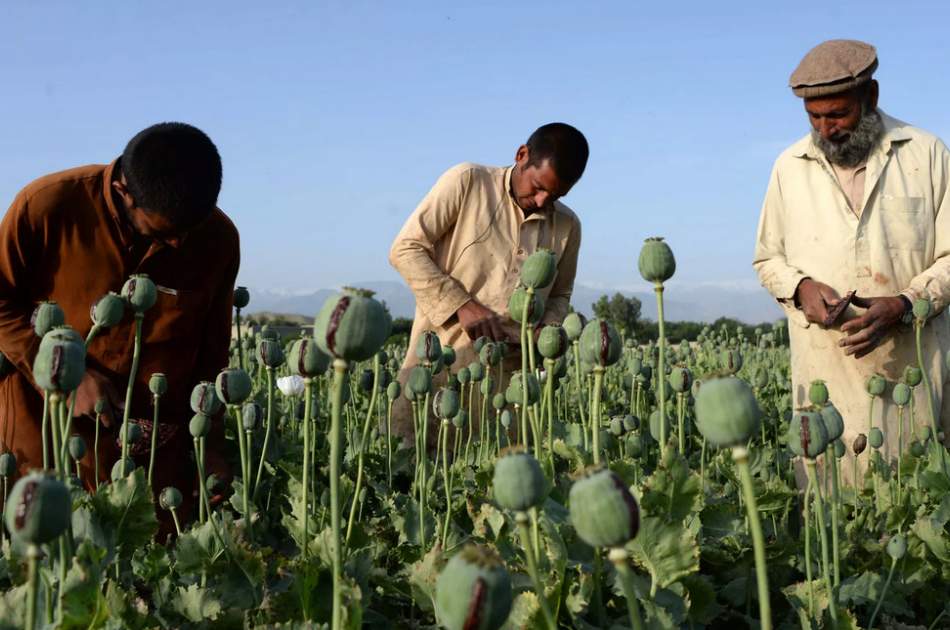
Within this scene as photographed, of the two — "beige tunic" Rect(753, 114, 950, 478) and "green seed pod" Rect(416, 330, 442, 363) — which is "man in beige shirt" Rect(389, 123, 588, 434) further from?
"green seed pod" Rect(416, 330, 442, 363)

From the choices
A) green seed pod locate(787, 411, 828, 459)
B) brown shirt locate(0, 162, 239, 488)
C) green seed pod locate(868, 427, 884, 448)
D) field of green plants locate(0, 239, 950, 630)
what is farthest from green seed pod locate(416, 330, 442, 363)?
green seed pod locate(868, 427, 884, 448)

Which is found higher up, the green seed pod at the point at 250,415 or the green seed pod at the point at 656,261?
the green seed pod at the point at 656,261

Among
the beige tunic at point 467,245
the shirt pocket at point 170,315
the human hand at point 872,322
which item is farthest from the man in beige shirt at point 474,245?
the human hand at point 872,322

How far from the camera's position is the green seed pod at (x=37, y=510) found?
110 centimetres

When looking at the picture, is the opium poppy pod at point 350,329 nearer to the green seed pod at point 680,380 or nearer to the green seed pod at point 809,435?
the green seed pod at point 809,435

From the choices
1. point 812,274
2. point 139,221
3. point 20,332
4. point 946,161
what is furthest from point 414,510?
point 946,161

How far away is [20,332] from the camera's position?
3.03 m

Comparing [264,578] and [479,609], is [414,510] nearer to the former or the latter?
[264,578]

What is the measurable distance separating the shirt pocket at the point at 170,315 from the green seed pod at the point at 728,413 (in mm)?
2609

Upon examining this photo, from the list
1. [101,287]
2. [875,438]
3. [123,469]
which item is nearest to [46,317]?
[123,469]

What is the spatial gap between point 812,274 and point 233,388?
116 inches

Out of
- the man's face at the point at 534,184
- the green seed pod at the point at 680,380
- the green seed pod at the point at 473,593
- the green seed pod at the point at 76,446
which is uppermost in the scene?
the man's face at the point at 534,184

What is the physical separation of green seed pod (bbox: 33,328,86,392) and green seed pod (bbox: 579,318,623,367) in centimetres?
93

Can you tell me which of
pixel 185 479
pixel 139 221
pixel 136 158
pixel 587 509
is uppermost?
pixel 136 158
